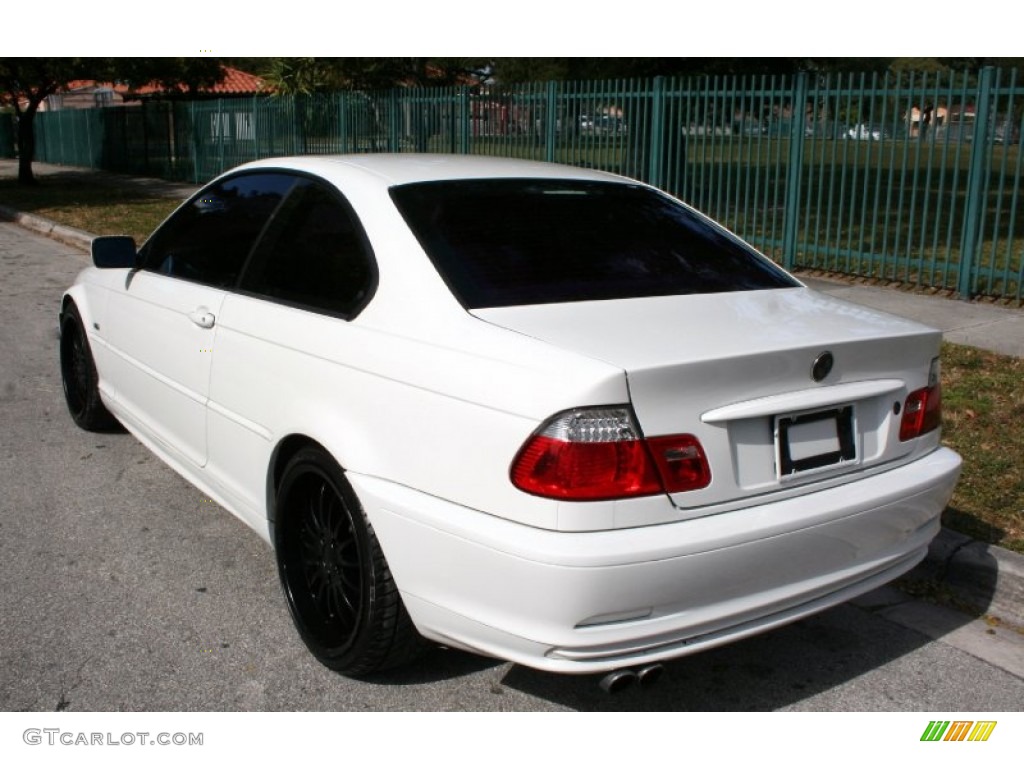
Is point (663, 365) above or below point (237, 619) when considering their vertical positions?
above

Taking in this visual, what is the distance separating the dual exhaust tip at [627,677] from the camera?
2.65m

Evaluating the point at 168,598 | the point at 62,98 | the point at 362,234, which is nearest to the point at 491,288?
the point at 362,234

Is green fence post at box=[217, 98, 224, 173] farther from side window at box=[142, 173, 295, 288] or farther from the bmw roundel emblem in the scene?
the bmw roundel emblem

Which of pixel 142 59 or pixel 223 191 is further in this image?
pixel 142 59

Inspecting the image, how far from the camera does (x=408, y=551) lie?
9.40ft

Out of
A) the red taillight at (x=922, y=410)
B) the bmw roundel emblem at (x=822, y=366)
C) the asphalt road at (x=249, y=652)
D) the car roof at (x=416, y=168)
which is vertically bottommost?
the asphalt road at (x=249, y=652)

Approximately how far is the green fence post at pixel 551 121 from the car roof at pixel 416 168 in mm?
10046

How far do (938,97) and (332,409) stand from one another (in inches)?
329

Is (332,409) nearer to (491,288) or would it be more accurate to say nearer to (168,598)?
(491,288)

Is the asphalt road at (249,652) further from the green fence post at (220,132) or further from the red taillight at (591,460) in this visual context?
the green fence post at (220,132)

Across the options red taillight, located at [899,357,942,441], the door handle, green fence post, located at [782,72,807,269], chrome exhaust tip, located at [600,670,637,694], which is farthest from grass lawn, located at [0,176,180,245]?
chrome exhaust tip, located at [600,670,637,694]

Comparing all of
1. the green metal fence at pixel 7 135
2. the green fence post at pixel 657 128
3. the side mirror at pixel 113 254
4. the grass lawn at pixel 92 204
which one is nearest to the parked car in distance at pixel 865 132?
the green fence post at pixel 657 128

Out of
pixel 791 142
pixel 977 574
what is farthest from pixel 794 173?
pixel 977 574

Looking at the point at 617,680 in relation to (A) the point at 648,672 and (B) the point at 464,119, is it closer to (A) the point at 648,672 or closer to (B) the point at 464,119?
(A) the point at 648,672
